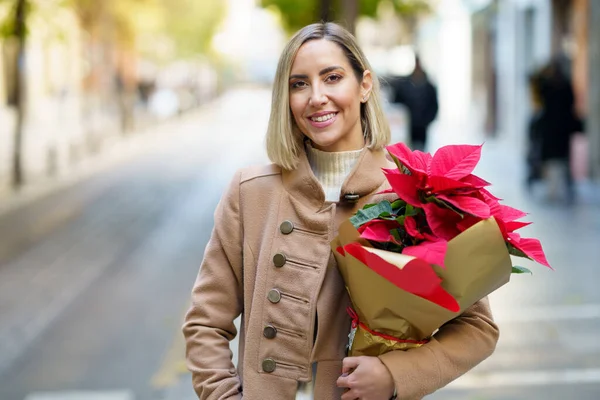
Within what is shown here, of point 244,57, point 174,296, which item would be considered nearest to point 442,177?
point 174,296

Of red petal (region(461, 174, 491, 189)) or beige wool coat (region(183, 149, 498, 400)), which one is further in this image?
beige wool coat (region(183, 149, 498, 400))

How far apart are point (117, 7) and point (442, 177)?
4045 centimetres

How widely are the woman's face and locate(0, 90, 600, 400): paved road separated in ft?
→ 12.6

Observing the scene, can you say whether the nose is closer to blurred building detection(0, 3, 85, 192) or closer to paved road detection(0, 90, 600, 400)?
paved road detection(0, 90, 600, 400)

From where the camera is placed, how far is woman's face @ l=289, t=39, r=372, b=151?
245cm

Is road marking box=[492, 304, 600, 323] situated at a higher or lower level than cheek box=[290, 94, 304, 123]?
lower

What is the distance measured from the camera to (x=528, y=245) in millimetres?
2205

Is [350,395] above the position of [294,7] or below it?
below

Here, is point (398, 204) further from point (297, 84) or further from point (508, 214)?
point (297, 84)

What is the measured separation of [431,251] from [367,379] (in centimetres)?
39

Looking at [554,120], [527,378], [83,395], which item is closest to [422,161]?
[527,378]

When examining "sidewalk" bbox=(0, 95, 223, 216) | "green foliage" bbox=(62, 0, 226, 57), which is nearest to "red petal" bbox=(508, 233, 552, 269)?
"sidewalk" bbox=(0, 95, 223, 216)

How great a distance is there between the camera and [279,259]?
2.45 metres

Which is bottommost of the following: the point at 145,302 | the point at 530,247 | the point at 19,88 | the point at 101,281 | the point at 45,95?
the point at 45,95
